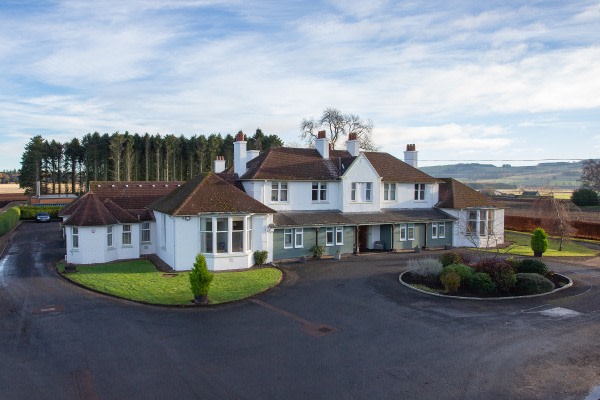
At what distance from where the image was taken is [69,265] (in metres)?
25.1

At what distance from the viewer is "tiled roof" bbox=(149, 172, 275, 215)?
952 inches

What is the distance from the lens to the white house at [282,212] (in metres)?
24.7

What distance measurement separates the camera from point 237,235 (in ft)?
82.7

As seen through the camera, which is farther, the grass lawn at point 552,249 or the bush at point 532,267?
the grass lawn at point 552,249

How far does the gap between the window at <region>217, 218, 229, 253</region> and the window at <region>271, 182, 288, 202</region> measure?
666 centimetres

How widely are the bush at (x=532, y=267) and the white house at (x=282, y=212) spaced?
754cm

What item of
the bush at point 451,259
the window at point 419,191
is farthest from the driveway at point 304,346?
the window at point 419,191

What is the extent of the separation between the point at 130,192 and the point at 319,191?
13788 millimetres

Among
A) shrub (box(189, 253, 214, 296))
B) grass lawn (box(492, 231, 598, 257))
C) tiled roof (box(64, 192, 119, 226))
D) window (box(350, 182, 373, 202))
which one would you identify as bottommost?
grass lawn (box(492, 231, 598, 257))

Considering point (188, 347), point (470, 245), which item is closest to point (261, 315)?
point (188, 347)

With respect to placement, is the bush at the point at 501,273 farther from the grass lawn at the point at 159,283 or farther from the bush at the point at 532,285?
the grass lawn at the point at 159,283

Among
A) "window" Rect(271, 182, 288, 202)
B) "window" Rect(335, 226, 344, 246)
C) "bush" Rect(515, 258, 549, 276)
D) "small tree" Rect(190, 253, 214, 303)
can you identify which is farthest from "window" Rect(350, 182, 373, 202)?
"small tree" Rect(190, 253, 214, 303)

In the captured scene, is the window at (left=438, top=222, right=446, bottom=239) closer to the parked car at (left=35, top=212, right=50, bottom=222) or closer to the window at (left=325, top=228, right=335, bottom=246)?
the window at (left=325, top=228, right=335, bottom=246)

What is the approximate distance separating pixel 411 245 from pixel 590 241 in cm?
1900
